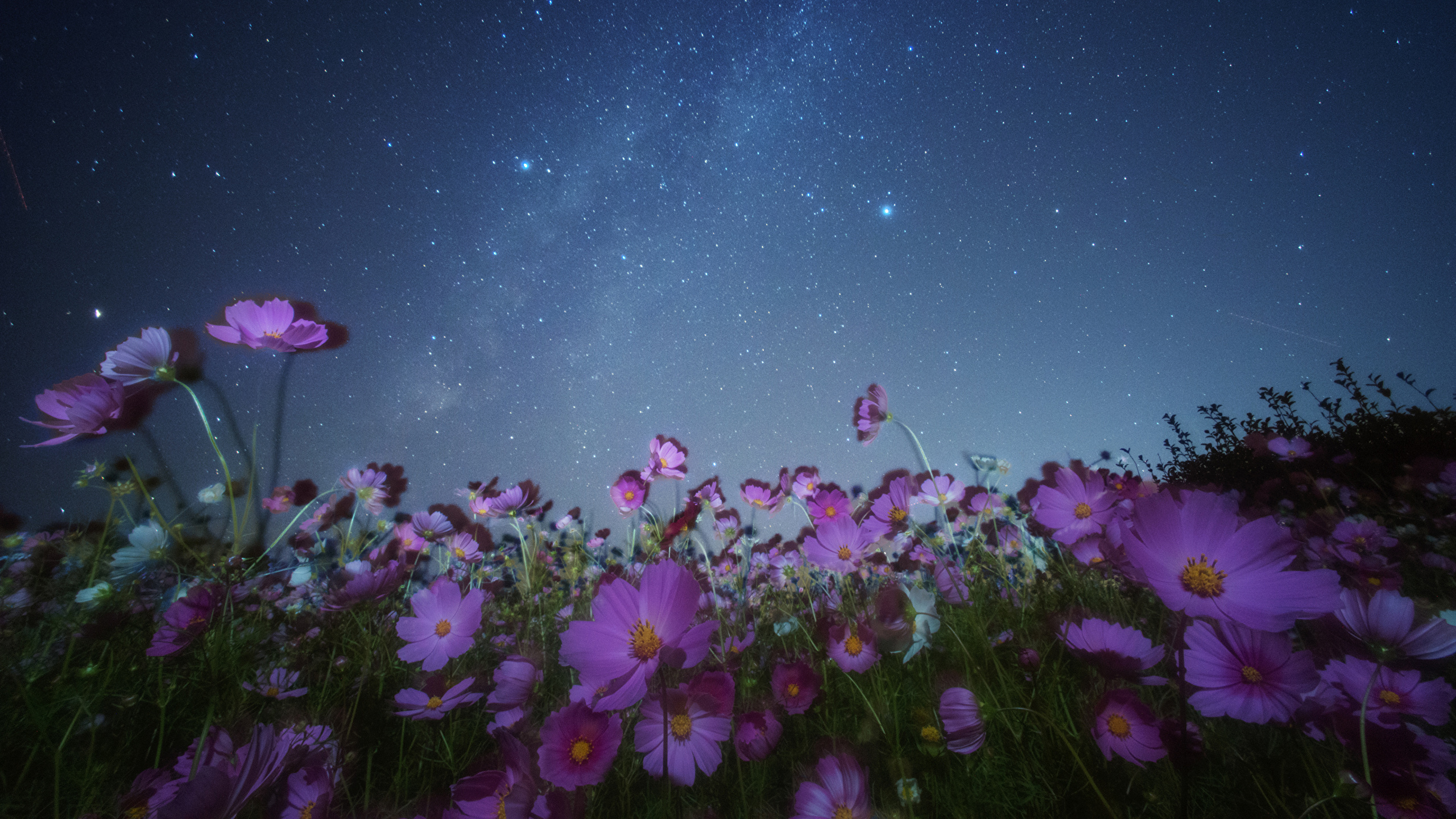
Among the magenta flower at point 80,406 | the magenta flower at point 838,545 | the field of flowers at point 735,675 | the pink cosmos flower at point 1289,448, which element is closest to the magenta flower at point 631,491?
the field of flowers at point 735,675

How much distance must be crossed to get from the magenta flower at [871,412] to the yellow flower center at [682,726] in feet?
3.03

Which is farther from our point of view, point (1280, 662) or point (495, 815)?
point (495, 815)

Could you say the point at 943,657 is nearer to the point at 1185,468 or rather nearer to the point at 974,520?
the point at 974,520

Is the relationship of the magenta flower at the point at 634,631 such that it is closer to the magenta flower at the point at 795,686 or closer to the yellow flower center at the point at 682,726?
the yellow flower center at the point at 682,726

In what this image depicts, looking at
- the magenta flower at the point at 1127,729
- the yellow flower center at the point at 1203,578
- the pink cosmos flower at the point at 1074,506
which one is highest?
the pink cosmos flower at the point at 1074,506

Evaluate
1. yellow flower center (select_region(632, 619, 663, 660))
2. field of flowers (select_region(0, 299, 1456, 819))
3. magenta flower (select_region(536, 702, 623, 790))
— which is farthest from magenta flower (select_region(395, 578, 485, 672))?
yellow flower center (select_region(632, 619, 663, 660))

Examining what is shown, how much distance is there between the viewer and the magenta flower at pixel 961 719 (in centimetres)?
73

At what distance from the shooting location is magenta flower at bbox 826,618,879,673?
1033 millimetres

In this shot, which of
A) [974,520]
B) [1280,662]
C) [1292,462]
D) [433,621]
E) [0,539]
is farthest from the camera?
[1292,462]

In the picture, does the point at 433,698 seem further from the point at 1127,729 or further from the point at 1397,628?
the point at 1397,628

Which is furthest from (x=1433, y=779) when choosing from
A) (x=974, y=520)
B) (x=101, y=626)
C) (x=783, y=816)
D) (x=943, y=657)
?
(x=101, y=626)

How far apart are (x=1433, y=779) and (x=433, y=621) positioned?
164 centimetres

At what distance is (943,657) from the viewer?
1183mm

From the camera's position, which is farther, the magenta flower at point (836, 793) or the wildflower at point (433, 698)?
the wildflower at point (433, 698)
